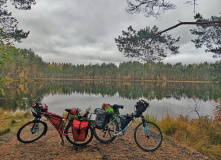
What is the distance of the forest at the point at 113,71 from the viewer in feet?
278

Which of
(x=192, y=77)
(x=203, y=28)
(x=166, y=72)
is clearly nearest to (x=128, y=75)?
(x=166, y=72)

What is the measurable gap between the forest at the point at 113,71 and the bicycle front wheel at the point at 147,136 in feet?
289

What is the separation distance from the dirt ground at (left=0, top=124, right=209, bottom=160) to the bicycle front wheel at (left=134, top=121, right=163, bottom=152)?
0.68ft

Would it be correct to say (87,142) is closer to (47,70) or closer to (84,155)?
(84,155)

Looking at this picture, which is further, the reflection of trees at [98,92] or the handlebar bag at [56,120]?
the reflection of trees at [98,92]

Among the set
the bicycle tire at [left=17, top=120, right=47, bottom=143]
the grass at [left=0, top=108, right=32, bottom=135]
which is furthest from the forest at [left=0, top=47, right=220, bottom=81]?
the bicycle tire at [left=17, top=120, right=47, bottom=143]

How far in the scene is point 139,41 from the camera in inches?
290

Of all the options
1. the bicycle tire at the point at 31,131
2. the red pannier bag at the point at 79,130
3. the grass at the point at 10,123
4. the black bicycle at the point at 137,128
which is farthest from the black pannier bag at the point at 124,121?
the grass at the point at 10,123

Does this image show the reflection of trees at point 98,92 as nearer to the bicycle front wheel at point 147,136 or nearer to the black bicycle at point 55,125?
the black bicycle at point 55,125

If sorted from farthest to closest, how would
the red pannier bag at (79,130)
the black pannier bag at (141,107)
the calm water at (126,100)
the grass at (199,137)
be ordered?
the calm water at (126,100), the black pannier bag at (141,107), the grass at (199,137), the red pannier bag at (79,130)

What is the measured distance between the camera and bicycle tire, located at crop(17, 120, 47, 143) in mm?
4629

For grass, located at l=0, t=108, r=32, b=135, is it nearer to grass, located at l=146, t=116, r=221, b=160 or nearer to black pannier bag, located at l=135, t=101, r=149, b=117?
black pannier bag, located at l=135, t=101, r=149, b=117

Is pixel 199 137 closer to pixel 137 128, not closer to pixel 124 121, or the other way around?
pixel 137 128

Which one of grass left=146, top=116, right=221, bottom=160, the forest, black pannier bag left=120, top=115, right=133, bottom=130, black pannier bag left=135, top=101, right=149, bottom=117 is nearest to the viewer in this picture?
grass left=146, top=116, right=221, bottom=160
